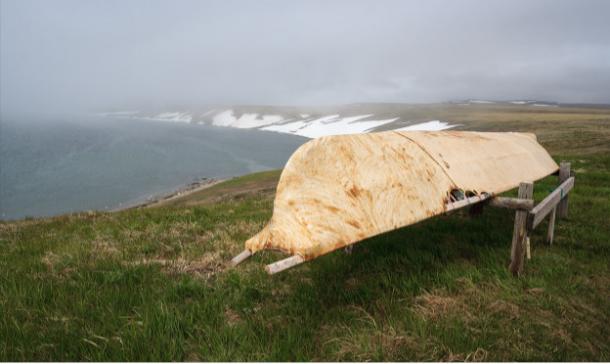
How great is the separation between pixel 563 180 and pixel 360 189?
7184 millimetres

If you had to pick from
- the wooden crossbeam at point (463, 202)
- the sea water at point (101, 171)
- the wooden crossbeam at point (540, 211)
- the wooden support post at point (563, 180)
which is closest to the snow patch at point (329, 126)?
the sea water at point (101, 171)

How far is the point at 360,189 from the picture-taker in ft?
12.8

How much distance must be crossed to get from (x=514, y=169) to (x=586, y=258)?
194 centimetres

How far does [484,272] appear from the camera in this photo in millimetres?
5027

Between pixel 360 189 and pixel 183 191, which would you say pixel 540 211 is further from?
pixel 183 191

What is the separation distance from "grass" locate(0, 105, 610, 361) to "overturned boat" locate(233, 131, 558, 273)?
1.04 m

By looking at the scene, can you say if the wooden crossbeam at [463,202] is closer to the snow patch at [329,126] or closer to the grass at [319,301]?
the grass at [319,301]

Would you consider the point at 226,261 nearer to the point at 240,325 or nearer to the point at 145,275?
the point at 145,275

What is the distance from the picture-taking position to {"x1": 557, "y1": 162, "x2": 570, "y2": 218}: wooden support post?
8062 millimetres

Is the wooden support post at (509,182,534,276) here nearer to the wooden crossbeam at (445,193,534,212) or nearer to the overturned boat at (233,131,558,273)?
the wooden crossbeam at (445,193,534,212)

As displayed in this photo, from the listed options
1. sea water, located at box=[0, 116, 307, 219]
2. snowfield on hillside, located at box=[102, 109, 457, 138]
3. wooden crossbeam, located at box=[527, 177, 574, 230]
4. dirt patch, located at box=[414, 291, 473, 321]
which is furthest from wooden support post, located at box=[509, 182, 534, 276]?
snowfield on hillside, located at box=[102, 109, 457, 138]

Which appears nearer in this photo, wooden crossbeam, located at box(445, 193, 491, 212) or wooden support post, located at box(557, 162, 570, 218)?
wooden crossbeam, located at box(445, 193, 491, 212)

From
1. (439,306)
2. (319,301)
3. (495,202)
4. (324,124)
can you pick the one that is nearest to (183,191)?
(319,301)

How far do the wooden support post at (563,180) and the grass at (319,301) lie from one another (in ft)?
3.53
